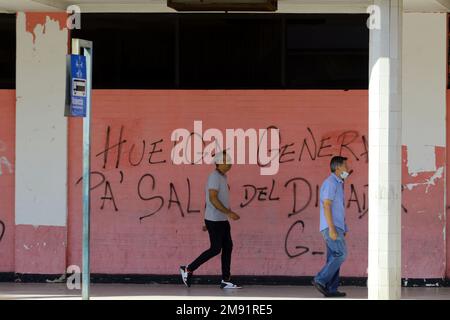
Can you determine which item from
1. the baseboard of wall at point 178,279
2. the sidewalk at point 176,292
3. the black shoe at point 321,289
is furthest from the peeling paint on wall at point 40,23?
the black shoe at point 321,289

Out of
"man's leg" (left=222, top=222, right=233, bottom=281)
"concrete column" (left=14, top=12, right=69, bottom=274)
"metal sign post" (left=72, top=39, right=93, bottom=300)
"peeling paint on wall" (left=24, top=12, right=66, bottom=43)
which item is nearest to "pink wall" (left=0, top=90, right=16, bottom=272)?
"concrete column" (left=14, top=12, right=69, bottom=274)

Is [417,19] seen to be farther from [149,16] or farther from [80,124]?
[80,124]

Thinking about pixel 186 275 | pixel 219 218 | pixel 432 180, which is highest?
pixel 432 180

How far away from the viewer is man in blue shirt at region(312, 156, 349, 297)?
13.5m

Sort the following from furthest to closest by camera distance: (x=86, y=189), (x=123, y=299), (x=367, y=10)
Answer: (x=367, y=10)
(x=123, y=299)
(x=86, y=189)

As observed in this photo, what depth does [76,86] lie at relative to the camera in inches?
447

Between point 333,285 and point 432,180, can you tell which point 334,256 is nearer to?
point 333,285

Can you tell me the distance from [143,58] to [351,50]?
298cm

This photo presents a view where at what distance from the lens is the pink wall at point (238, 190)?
15.1 meters

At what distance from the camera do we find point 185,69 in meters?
15.2

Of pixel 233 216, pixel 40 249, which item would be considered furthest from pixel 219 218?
pixel 40 249

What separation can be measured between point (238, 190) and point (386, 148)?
3106 mm

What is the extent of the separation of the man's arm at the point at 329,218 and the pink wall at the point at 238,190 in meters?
1.59
